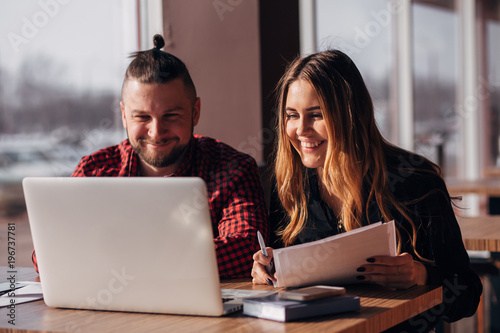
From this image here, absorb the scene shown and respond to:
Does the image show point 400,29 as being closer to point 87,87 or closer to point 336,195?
point 87,87

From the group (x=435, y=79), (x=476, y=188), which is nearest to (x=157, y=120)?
(x=476, y=188)

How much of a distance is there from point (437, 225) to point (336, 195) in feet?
1.00

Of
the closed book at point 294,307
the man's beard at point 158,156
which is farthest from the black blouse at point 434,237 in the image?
the man's beard at point 158,156

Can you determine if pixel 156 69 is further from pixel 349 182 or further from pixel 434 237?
pixel 434 237

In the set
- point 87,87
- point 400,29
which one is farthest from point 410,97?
point 87,87

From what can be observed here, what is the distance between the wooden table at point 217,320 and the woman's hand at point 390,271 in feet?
0.10

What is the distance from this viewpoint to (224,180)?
1.87 meters

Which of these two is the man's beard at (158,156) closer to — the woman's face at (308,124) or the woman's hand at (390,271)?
the woman's face at (308,124)

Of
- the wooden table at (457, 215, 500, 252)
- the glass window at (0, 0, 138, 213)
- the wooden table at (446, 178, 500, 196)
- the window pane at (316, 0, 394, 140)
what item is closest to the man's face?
the glass window at (0, 0, 138, 213)

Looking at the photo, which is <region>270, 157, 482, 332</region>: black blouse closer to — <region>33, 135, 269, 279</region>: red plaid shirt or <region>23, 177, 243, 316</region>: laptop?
<region>33, 135, 269, 279</region>: red plaid shirt

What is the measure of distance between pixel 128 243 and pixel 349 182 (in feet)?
2.39

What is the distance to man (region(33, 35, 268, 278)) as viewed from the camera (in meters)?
1.82

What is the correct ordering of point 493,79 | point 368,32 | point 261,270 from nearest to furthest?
point 261,270 < point 368,32 < point 493,79

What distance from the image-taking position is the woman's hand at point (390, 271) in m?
1.35
